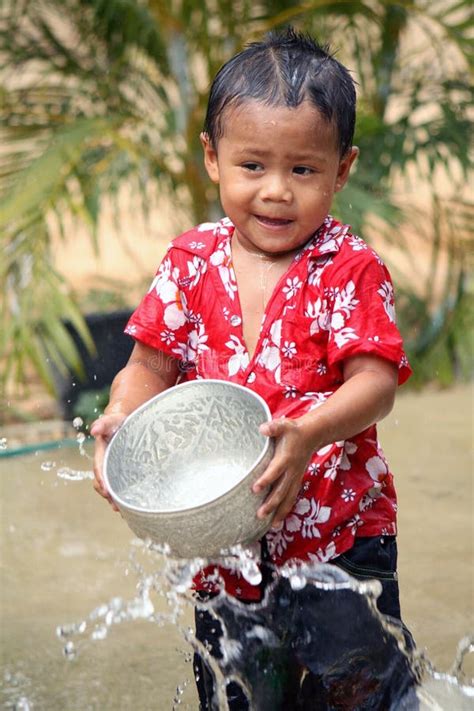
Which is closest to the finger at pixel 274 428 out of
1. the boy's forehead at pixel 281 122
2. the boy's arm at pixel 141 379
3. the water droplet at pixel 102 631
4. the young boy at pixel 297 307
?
the young boy at pixel 297 307

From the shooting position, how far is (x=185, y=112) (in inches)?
203

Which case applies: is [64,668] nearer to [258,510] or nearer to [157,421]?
[157,421]

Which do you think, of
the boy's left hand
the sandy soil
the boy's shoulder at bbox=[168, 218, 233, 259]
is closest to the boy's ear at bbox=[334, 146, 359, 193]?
the boy's shoulder at bbox=[168, 218, 233, 259]

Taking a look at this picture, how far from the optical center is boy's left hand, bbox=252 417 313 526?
68.3 inches

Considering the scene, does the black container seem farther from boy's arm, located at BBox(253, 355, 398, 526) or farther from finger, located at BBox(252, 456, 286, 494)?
finger, located at BBox(252, 456, 286, 494)

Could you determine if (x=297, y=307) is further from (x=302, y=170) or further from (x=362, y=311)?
(x=302, y=170)

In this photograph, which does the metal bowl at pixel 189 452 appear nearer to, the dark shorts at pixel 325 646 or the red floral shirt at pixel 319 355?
the red floral shirt at pixel 319 355

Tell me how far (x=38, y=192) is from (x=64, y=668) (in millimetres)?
2056

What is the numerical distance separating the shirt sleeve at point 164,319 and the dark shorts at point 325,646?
44 centimetres

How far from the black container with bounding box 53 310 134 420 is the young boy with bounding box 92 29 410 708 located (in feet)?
11.4

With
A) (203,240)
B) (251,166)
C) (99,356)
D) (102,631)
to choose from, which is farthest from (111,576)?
(99,356)

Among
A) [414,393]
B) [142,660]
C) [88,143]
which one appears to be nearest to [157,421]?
[142,660]

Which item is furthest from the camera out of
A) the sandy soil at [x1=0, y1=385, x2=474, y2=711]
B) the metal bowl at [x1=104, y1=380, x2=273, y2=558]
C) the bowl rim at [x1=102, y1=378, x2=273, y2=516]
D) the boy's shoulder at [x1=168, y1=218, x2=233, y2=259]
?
the sandy soil at [x1=0, y1=385, x2=474, y2=711]

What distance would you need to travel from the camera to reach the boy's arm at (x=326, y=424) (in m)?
1.75
